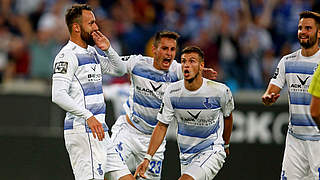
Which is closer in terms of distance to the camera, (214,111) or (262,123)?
(214,111)

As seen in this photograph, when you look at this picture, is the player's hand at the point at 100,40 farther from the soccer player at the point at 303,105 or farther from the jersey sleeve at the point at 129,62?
the soccer player at the point at 303,105

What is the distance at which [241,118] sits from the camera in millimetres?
13219

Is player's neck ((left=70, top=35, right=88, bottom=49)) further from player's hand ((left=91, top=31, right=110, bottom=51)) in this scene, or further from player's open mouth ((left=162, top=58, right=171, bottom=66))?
player's open mouth ((left=162, top=58, right=171, bottom=66))

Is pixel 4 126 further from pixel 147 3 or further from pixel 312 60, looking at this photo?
pixel 312 60

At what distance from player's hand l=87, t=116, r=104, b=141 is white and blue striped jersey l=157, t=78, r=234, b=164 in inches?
48.2

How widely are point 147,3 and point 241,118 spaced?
4.07m

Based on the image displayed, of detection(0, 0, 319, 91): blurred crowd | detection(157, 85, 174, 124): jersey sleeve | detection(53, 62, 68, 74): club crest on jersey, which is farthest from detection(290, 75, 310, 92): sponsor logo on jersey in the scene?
detection(0, 0, 319, 91): blurred crowd

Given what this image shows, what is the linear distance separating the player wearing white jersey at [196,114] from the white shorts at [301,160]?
831mm

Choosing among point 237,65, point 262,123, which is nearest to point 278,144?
point 262,123

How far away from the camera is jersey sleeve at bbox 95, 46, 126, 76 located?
9062mm

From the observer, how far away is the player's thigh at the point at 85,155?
8.34 metres

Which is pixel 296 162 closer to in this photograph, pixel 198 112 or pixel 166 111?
pixel 198 112

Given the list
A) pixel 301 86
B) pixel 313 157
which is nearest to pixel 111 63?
pixel 301 86

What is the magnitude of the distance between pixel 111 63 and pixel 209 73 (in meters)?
1.31
